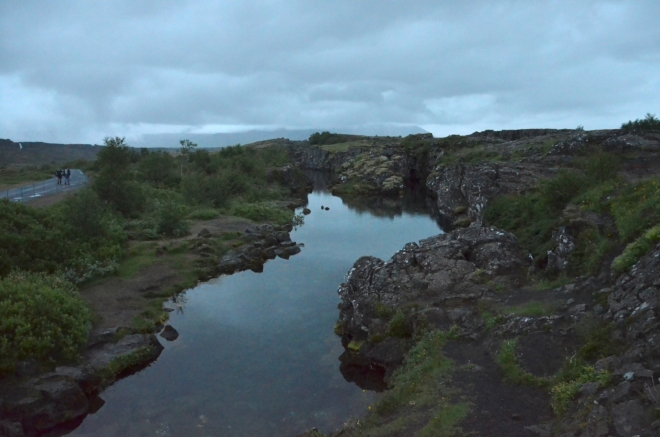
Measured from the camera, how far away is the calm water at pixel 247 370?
2041 cm

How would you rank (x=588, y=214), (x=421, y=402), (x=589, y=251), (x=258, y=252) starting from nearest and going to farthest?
(x=421, y=402) < (x=589, y=251) < (x=588, y=214) < (x=258, y=252)

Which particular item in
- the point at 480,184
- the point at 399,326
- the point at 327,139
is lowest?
the point at 399,326

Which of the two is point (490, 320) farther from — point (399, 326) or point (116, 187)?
point (116, 187)

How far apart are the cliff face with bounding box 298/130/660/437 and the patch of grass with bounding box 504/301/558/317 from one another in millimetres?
67

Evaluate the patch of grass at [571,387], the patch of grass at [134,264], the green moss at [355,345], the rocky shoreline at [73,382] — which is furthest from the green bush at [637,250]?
the patch of grass at [134,264]

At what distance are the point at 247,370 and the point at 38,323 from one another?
10.1 meters

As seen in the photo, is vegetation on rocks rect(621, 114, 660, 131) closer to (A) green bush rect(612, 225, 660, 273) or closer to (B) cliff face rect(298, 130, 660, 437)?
(B) cliff face rect(298, 130, 660, 437)

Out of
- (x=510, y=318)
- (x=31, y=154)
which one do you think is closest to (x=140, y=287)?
(x=510, y=318)

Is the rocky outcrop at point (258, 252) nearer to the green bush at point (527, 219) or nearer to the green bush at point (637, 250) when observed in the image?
the green bush at point (527, 219)

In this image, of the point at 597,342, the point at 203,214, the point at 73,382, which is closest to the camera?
the point at 597,342

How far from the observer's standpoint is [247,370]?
24.6 meters

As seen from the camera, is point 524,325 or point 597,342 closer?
point 597,342

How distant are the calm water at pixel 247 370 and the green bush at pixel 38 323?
324cm

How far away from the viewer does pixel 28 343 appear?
71.2ft
